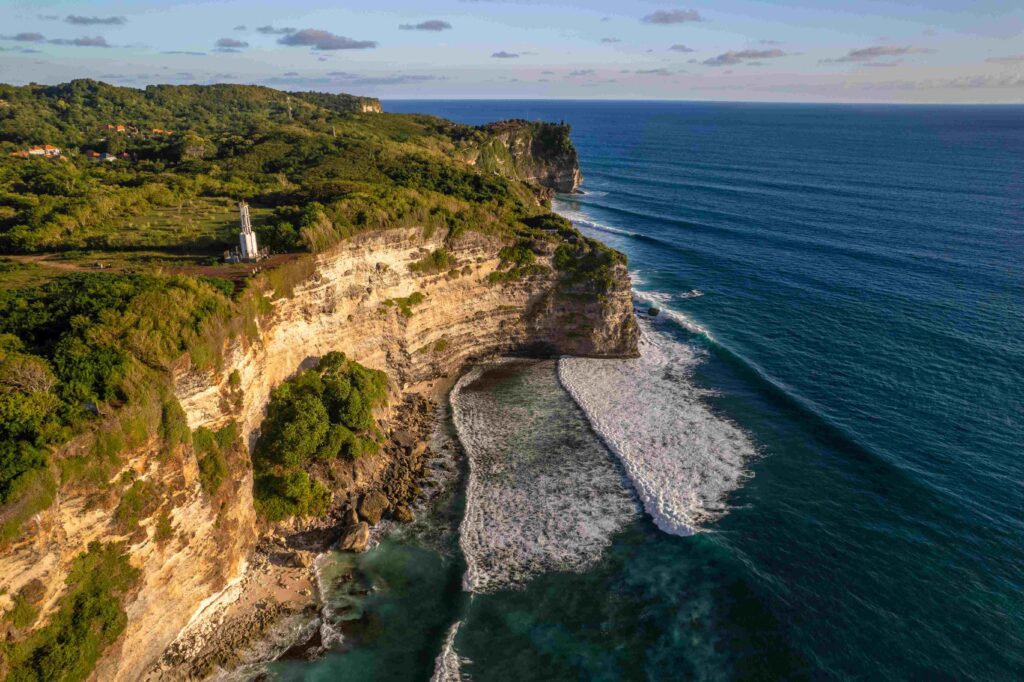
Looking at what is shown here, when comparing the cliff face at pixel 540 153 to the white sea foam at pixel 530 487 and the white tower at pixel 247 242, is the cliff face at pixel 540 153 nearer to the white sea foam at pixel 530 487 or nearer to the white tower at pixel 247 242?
the white sea foam at pixel 530 487

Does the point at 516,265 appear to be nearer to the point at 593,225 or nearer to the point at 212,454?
the point at 212,454

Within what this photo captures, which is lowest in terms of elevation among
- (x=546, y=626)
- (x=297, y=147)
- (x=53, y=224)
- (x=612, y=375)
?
(x=546, y=626)

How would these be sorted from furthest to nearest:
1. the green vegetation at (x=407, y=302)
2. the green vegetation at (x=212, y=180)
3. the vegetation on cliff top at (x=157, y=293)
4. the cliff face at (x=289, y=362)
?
the green vegetation at (x=407, y=302), the green vegetation at (x=212, y=180), the cliff face at (x=289, y=362), the vegetation on cliff top at (x=157, y=293)

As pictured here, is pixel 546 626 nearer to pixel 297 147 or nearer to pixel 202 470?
pixel 202 470

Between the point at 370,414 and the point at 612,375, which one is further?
the point at 612,375

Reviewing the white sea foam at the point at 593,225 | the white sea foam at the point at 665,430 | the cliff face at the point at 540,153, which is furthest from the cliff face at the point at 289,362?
the cliff face at the point at 540,153

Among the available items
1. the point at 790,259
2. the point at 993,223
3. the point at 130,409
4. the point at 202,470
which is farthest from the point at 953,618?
the point at 993,223

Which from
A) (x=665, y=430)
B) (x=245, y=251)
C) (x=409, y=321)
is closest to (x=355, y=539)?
(x=409, y=321)
